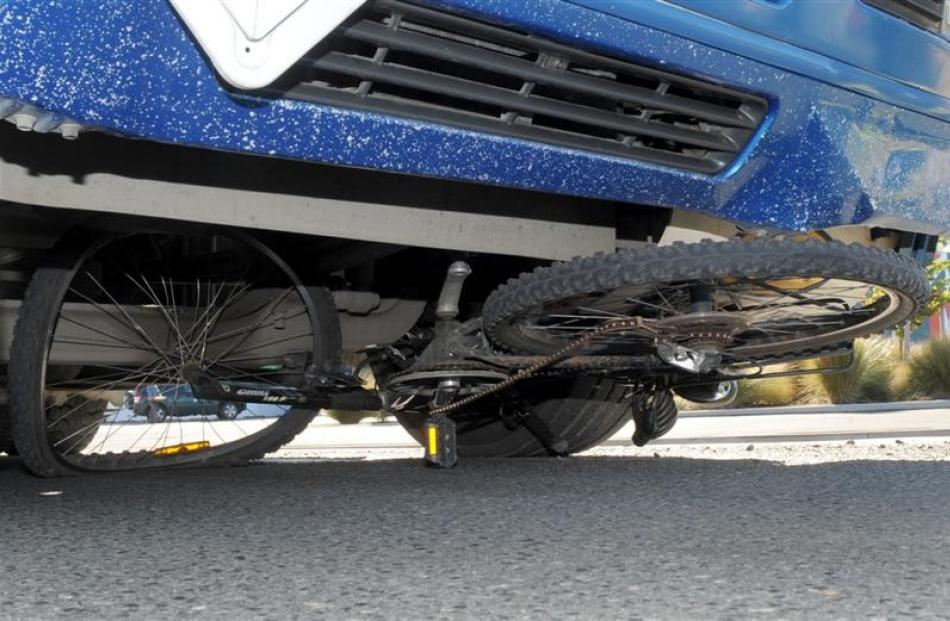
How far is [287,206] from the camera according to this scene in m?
2.21

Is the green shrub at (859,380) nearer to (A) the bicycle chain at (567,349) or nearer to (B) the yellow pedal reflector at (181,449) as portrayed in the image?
(B) the yellow pedal reflector at (181,449)

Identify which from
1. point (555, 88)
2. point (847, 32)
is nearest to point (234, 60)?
point (555, 88)

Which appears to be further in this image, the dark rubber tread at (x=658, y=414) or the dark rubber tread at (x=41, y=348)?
the dark rubber tread at (x=658, y=414)

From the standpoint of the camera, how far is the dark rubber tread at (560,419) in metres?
3.85

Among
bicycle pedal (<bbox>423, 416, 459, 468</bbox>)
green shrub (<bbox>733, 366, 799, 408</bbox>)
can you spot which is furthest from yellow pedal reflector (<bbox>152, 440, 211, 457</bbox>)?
green shrub (<bbox>733, 366, 799, 408</bbox>)

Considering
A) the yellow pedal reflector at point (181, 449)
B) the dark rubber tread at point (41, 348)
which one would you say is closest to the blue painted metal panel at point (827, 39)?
the dark rubber tread at point (41, 348)

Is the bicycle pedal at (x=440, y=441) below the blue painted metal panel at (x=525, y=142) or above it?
below

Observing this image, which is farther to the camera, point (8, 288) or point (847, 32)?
point (8, 288)

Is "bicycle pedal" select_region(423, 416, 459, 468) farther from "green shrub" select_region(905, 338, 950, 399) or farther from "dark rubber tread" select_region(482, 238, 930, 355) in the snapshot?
"green shrub" select_region(905, 338, 950, 399)

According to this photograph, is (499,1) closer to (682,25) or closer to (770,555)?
(682,25)

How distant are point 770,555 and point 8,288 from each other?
2.40 metres

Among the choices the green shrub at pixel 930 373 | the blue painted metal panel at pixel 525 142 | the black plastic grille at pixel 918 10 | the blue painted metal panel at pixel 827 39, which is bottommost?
the green shrub at pixel 930 373

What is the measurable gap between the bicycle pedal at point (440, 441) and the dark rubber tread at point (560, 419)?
0.65 m

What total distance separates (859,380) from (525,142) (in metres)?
13.6
